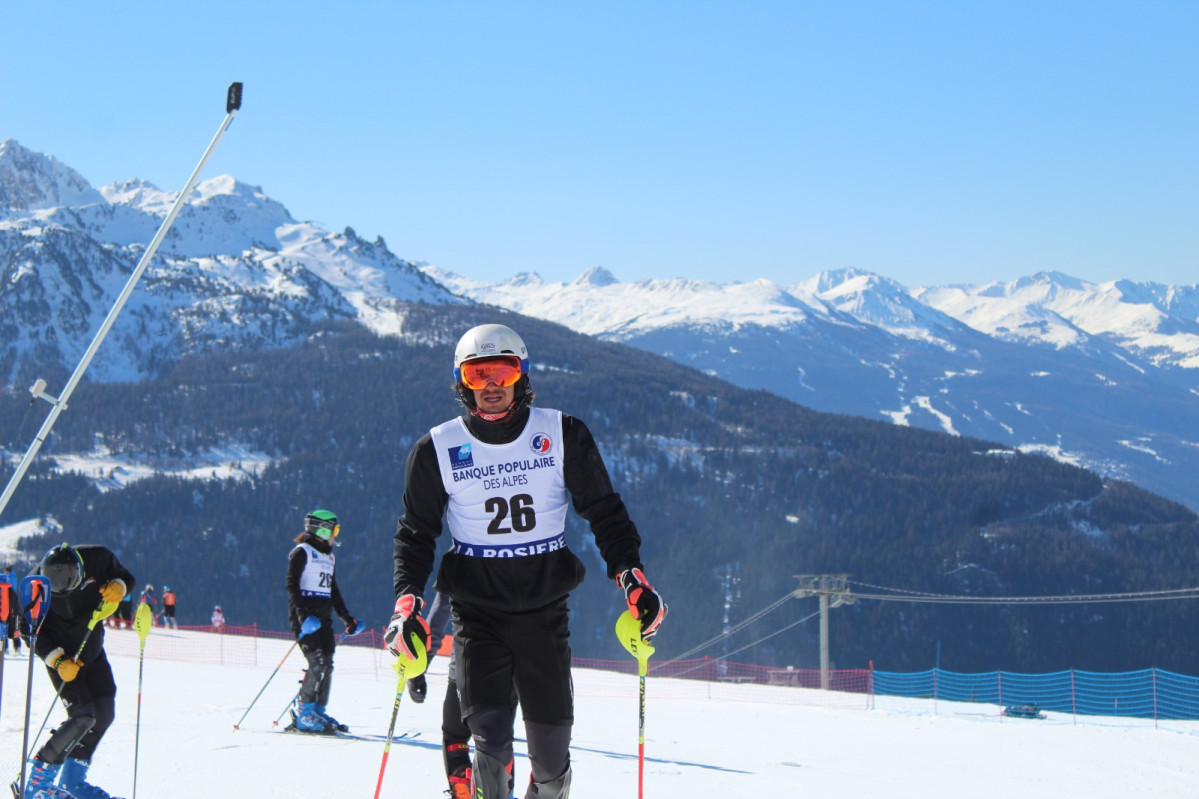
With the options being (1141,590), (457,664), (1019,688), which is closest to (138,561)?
(1019,688)

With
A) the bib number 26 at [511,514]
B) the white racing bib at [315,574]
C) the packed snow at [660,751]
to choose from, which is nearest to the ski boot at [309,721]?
the packed snow at [660,751]

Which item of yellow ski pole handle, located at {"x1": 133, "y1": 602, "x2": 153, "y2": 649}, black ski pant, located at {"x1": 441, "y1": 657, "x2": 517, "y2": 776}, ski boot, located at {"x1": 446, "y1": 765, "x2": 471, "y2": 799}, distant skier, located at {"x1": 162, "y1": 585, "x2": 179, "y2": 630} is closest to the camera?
ski boot, located at {"x1": 446, "y1": 765, "x2": 471, "y2": 799}

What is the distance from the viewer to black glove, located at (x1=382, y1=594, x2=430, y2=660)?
5.37 meters

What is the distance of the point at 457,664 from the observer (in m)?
5.57

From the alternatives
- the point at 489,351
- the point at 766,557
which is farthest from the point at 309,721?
the point at 766,557

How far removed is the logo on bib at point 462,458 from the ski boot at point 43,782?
3865mm

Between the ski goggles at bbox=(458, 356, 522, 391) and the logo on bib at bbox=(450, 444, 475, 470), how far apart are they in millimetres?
282

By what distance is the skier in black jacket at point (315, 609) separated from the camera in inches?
449

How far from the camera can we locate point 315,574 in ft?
37.7

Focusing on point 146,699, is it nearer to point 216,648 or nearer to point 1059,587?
point 216,648

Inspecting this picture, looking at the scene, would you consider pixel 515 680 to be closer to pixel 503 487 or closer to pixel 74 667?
pixel 503 487

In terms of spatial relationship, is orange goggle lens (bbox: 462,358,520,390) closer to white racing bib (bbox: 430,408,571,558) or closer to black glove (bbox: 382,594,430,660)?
white racing bib (bbox: 430,408,571,558)

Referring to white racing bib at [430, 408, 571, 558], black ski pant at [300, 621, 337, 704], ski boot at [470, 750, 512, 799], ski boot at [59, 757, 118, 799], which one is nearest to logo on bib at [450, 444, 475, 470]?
white racing bib at [430, 408, 571, 558]

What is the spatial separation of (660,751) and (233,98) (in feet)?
23.6
